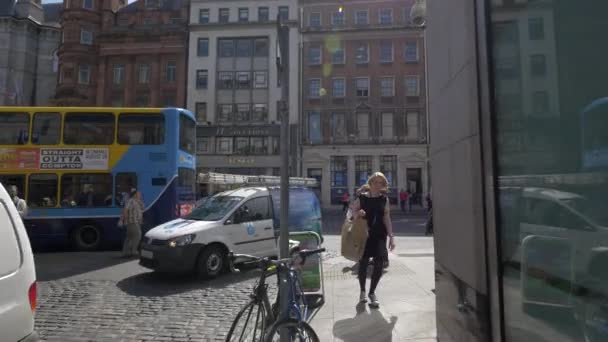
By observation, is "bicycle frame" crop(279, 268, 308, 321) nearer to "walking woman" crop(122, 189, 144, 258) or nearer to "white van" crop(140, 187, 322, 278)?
"white van" crop(140, 187, 322, 278)

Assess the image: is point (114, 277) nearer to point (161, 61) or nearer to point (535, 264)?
point (535, 264)

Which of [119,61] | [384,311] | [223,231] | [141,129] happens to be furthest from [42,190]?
[119,61]

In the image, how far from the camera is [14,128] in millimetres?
11906

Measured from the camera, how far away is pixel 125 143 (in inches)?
476

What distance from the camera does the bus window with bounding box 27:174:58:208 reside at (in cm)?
1182

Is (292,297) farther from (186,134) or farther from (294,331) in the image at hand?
(186,134)

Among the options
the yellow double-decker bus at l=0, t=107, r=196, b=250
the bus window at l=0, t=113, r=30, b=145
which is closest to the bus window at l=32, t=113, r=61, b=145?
the yellow double-decker bus at l=0, t=107, r=196, b=250

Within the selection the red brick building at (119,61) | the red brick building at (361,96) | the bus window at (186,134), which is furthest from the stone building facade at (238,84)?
the bus window at (186,134)

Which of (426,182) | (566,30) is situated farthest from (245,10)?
(566,30)

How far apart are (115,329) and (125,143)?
788 cm

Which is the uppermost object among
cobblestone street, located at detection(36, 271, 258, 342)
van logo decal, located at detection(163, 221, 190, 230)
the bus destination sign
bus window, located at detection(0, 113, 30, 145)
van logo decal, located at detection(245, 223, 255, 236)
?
bus window, located at detection(0, 113, 30, 145)

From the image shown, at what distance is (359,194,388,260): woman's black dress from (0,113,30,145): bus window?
10861 millimetres

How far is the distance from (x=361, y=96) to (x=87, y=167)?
29.8m

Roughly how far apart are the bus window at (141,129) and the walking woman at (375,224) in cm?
817
